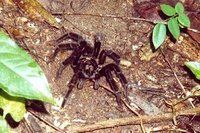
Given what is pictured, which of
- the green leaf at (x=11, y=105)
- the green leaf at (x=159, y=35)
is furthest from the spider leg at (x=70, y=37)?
the green leaf at (x=11, y=105)

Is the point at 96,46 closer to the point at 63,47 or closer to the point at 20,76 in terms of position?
the point at 63,47

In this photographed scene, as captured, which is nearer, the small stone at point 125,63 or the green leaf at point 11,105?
the green leaf at point 11,105

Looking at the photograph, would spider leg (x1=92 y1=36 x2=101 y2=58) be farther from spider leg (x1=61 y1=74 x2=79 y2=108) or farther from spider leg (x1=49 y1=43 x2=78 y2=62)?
spider leg (x1=61 y1=74 x2=79 y2=108)

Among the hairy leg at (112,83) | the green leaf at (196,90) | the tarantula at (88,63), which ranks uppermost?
the tarantula at (88,63)

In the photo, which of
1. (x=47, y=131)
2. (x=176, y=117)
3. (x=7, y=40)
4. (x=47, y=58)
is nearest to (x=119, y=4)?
(x=47, y=58)

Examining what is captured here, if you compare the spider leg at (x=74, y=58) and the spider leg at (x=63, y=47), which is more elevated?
the spider leg at (x=63, y=47)

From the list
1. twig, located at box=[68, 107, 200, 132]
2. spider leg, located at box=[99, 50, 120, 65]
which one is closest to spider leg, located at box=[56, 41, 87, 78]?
spider leg, located at box=[99, 50, 120, 65]

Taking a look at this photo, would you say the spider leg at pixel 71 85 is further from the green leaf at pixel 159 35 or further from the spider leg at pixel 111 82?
the green leaf at pixel 159 35
